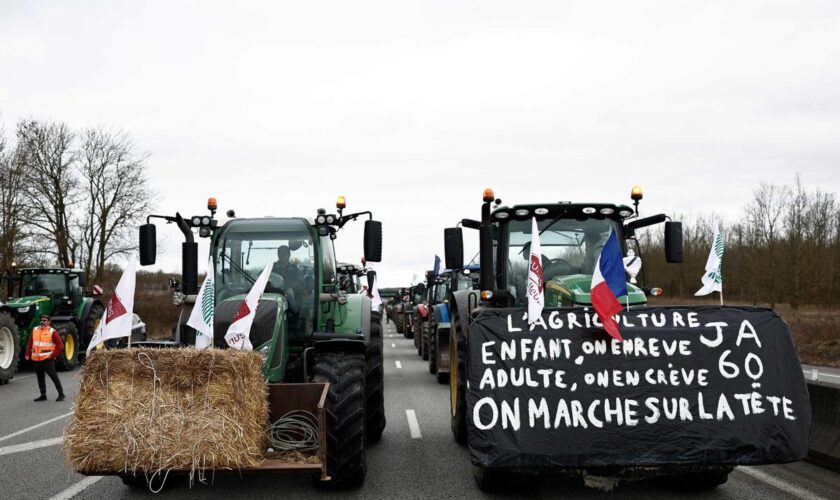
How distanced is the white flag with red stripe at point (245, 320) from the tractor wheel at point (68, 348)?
627 inches

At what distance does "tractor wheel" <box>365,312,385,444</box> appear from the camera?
27.0 ft

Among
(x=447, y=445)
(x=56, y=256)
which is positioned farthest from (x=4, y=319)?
(x=56, y=256)

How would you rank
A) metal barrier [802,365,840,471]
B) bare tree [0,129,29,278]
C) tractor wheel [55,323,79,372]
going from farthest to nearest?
bare tree [0,129,29,278] → tractor wheel [55,323,79,372] → metal barrier [802,365,840,471]

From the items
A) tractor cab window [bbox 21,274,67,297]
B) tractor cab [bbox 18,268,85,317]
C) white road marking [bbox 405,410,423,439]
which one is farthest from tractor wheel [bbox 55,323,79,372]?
white road marking [bbox 405,410,423,439]

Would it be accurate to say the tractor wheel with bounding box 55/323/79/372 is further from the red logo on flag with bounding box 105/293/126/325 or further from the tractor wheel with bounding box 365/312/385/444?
the red logo on flag with bounding box 105/293/126/325

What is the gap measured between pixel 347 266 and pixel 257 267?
12.7m

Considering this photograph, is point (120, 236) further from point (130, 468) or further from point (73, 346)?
point (130, 468)

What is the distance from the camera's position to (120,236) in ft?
131

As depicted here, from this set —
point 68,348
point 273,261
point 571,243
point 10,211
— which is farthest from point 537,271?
point 10,211

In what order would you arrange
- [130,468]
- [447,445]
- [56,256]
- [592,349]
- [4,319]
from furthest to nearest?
1. [56,256]
2. [4,319]
3. [447,445]
4. [592,349]
5. [130,468]

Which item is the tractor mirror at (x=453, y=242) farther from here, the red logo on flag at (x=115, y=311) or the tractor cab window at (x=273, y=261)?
the red logo on flag at (x=115, y=311)

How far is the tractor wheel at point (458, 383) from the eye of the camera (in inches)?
326

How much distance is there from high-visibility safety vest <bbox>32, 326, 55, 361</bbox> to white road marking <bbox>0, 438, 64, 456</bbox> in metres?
4.79

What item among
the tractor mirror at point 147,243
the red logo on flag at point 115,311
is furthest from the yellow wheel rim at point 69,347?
the red logo on flag at point 115,311
